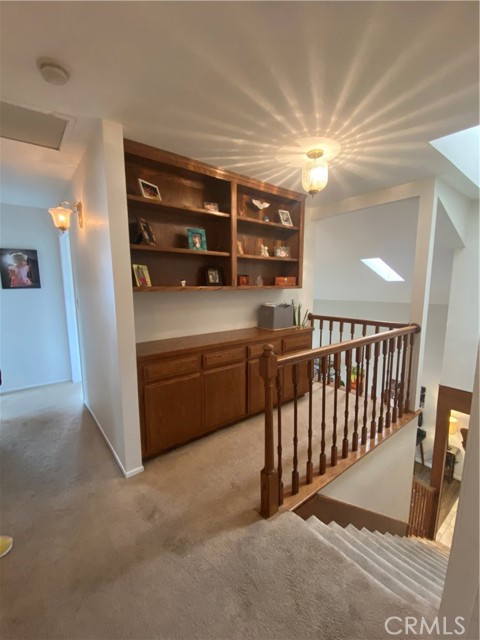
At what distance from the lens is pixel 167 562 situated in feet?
4.40

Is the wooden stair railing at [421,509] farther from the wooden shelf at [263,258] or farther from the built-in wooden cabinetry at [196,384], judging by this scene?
the wooden shelf at [263,258]

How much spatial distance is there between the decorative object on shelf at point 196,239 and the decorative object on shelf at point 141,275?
1.56ft

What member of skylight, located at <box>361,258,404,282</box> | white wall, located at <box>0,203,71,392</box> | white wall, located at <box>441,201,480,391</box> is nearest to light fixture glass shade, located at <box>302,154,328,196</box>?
white wall, located at <box>441,201,480,391</box>

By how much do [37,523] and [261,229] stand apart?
119 inches

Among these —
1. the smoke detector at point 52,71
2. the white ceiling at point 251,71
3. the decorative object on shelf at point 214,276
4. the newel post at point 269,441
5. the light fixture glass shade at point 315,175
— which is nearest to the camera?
the white ceiling at point 251,71

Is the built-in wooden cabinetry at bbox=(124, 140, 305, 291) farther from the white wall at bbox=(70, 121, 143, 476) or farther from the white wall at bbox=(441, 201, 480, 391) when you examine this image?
the white wall at bbox=(441, 201, 480, 391)

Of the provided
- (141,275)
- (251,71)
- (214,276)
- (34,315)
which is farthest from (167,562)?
(34,315)

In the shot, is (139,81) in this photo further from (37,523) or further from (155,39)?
(37,523)

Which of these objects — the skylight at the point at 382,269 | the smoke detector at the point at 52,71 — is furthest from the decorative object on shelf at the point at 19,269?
the skylight at the point at 382,269

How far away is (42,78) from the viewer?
134 cm

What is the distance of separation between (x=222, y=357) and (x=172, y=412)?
615 millimetres

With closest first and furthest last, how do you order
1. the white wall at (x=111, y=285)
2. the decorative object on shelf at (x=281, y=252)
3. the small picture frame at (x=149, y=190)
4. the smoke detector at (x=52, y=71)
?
1. the smoke detector at (x=52, y=71)
2. the white wall at (x=111, y=285)
3. the small picture frame at (x=149, y=190)
4. the decorative object on shelf at (x=281, y=252)

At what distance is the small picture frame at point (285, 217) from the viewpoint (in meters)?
3.03

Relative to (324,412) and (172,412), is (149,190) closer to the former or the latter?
(172,412)
